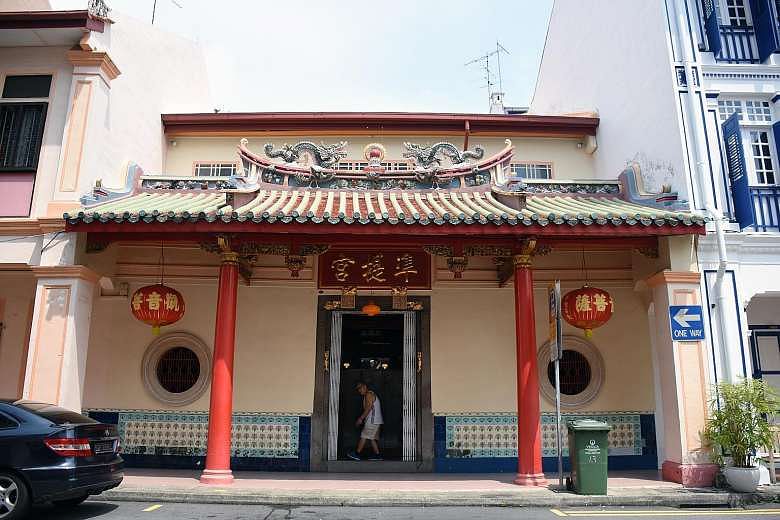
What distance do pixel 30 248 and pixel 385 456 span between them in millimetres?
7080

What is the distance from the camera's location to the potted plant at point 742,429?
8797 mm

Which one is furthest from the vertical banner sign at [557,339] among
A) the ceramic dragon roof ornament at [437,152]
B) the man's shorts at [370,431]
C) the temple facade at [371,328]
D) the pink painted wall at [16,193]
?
the pink painted wall at [16,193]

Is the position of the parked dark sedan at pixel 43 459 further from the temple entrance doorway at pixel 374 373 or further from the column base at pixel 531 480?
the column base at pixel 531 480

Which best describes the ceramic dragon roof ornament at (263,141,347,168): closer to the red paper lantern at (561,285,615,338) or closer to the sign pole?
the sign pole

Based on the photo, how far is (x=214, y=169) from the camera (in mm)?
13906

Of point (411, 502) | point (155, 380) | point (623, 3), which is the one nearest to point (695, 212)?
point (623, 3)

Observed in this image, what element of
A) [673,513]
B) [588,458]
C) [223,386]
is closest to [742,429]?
[673,513]

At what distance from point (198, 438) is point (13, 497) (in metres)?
4.74

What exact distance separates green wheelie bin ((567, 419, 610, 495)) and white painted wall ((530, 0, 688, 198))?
4.43 metres

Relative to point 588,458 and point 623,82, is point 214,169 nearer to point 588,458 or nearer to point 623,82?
point 623,82

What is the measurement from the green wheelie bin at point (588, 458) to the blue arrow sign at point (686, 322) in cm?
216

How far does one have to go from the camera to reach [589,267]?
39.4 feet

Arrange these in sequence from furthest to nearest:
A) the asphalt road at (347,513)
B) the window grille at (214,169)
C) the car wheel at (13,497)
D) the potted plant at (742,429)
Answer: the window grille at (214,169) → the potted plant at (742,429) → the asphalt road at (347,513) → the car wheel at (13,497)

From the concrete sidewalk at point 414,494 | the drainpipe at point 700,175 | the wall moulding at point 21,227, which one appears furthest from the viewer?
the wall moulding at point 21,227
